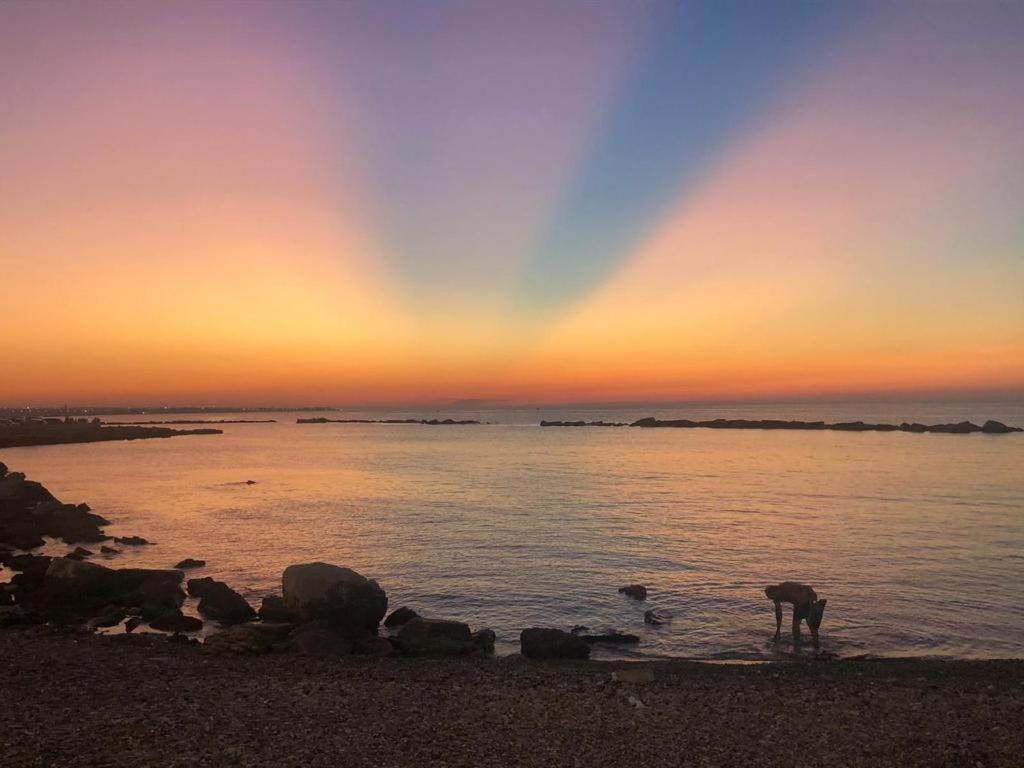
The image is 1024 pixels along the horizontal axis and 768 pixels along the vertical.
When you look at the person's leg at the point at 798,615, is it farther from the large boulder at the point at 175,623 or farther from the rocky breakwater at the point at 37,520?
the rocky breakwater at the point at 37,520

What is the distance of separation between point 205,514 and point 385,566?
848 inches

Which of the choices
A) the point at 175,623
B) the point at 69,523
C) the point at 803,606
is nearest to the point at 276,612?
the point at 175,623

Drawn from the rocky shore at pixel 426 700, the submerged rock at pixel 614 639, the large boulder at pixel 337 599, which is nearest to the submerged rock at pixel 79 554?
the rocky shore at pixel 426 700

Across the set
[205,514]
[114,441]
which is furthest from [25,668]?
[114,441]

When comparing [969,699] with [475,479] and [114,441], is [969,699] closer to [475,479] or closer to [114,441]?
[475,479]

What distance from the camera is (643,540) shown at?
3225 centimetres

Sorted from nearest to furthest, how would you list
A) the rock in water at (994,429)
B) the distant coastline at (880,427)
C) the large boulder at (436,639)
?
the large boulder at (436,639)
the rock in water at (994,429)
the distant coastline at (880,427)

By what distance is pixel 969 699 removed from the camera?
12.2 metres

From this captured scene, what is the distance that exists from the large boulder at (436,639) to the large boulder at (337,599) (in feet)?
5.22

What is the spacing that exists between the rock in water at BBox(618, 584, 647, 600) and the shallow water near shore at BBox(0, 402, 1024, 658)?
313 mm

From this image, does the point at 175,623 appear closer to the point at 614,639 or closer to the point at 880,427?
the point at 614,639

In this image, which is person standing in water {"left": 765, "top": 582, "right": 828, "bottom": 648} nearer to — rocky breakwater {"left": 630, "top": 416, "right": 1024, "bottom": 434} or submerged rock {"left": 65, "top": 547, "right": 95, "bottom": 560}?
submerged rock {"left": 65, "top": 547, "right": 95, "bottom": 560}

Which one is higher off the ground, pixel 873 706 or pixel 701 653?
pixel 873 706

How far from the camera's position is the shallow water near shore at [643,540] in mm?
19812
